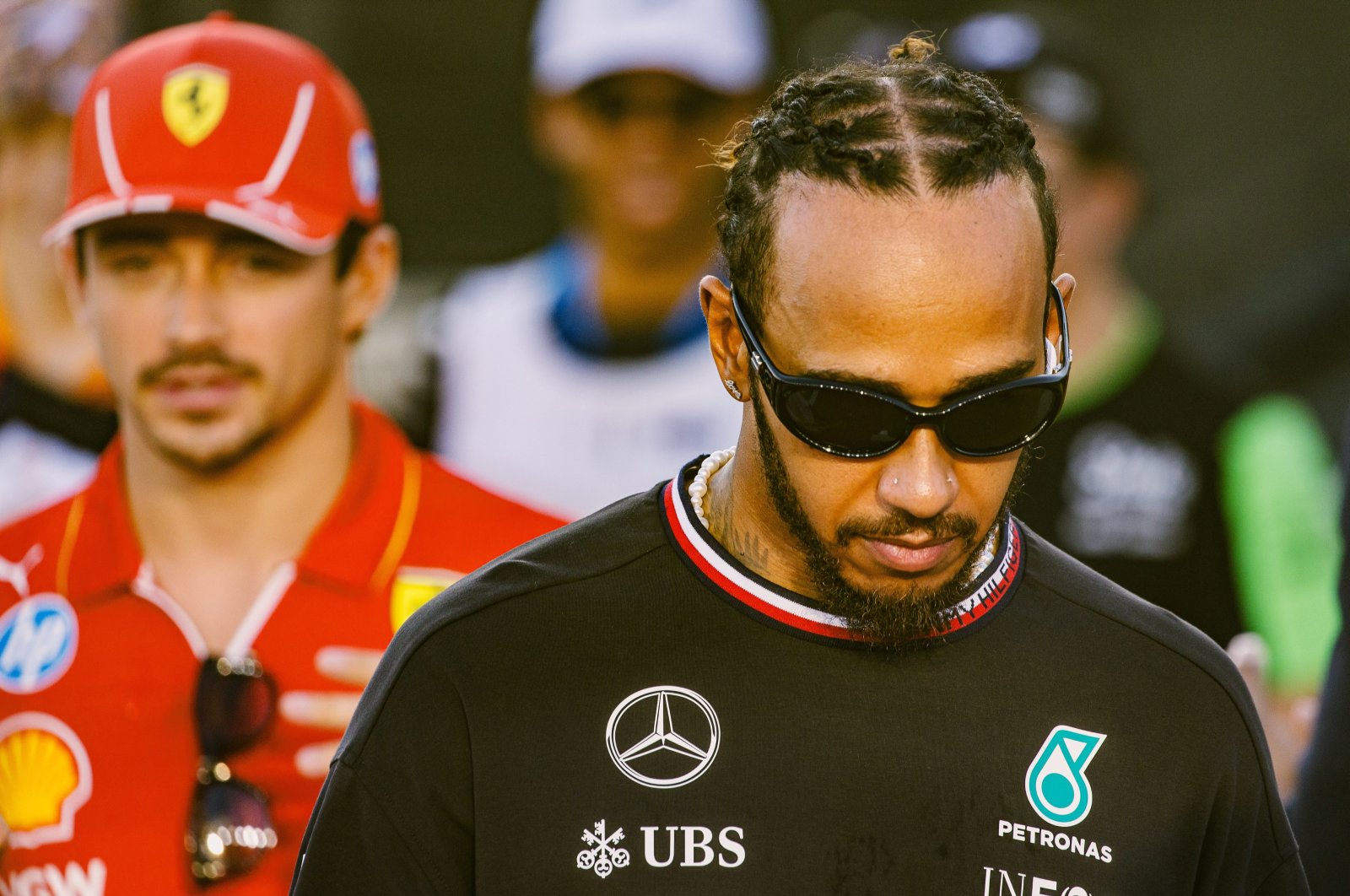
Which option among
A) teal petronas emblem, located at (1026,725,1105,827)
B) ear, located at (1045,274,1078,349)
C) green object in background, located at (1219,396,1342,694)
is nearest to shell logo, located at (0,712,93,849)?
teal petronas emblem, located at (1026,725,1105,827)

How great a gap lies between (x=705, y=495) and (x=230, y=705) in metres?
1.08

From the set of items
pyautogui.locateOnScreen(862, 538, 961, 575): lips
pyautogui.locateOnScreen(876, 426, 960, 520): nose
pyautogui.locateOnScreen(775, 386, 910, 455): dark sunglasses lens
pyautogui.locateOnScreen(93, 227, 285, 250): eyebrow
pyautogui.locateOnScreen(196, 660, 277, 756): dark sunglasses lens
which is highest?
pyautogui.locateOnScreen(93, 227, 285, 250): eyebrow

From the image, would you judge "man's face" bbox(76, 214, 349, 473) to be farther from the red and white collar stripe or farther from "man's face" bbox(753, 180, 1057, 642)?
"man's face" bbox(753, 180, 1057, 642)

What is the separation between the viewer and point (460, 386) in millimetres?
4965

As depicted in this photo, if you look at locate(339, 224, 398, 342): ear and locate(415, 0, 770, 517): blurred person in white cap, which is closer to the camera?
locate(339, 224, 398, 342): ear

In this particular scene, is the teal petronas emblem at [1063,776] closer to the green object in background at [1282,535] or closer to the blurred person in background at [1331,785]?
the blurred person in background at [1331,785]

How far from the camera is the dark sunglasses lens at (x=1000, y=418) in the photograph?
1.85 m

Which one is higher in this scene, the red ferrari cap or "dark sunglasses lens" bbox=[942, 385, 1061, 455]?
the red ferrari cap

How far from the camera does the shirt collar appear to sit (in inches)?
115

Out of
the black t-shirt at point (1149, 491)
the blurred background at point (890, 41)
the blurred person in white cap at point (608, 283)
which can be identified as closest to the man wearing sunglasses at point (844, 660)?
the black t-shirt at point (1149, 491)

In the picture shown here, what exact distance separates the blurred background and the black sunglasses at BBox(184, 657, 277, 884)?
247cm

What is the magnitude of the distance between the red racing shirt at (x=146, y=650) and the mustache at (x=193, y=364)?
29cm

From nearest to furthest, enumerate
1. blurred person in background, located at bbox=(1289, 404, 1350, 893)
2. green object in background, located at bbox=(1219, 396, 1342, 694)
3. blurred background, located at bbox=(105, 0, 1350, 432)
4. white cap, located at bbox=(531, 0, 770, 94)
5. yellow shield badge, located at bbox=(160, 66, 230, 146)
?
blurred person in background, located at bbox=(1289, 404, 1350, 893) → yellow shield badge, located at bbox=(160, 66, 230, 146) → green object in background, located at bbox=(1219, 396, 1342, 694) → white cap, located at bbox=(531, 0, 770, 94) → blurred background, located at bbox=(105, 0, 1350, 432)

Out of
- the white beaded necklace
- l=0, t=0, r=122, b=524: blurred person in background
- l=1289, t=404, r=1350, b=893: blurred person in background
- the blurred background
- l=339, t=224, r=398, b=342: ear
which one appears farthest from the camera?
the blurred background
